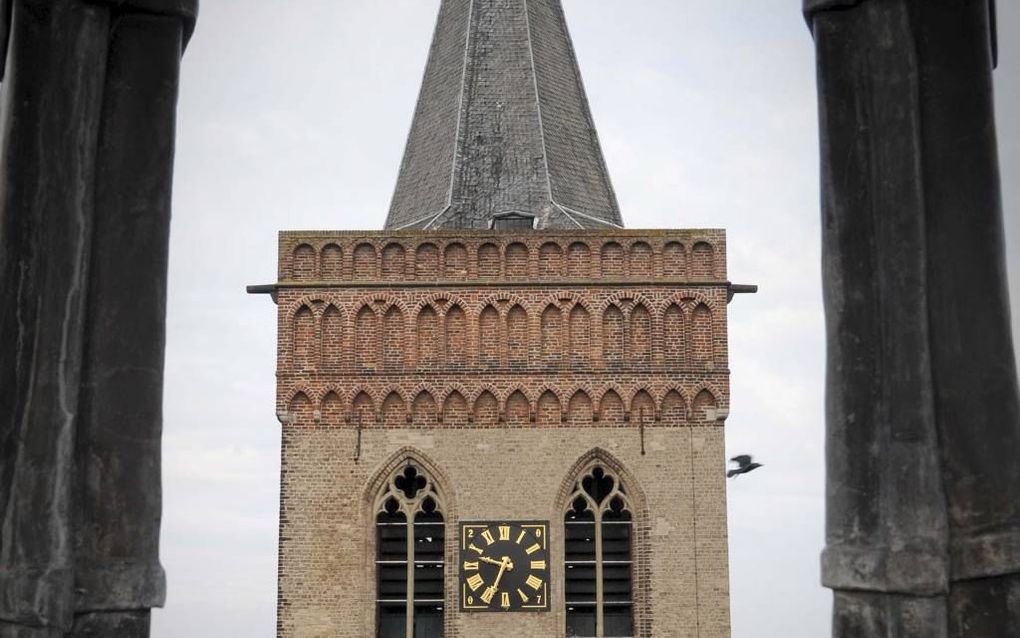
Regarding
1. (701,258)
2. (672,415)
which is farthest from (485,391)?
(701,258)

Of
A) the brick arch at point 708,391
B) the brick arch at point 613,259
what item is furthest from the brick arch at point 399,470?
the brick arch at point 613,259

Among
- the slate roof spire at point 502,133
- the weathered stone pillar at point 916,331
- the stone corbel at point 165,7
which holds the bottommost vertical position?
the weathered stone pillar at point 916,331

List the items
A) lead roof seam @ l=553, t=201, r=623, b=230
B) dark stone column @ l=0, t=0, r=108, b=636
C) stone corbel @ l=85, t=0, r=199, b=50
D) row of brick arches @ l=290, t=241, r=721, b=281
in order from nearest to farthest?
dark stone column @ l=0, t=0, r=108, b=636
stone corbel @ l=85, t=0, r=199, b=50
row of brick arches @ l=290, t=241, r=721, b=281
lead roof seam @ l=553, t=201, r=623, b=230

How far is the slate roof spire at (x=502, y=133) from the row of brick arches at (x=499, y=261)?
971 millimetres

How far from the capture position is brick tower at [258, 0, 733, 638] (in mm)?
24297

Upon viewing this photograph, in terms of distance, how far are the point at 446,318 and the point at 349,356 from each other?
1.63 meters

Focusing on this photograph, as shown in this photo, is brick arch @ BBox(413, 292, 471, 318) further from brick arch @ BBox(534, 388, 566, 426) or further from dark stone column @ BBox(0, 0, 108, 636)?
dark stone column @ BBox(0, 0, 108, 636)

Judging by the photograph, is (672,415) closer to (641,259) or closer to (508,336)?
(641,259)

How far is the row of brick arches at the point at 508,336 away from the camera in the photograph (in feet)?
82.7

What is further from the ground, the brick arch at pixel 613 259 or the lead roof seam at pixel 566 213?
the lead roof seam at pixel 566 213

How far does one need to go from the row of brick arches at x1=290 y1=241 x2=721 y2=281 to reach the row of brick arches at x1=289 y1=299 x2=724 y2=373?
519 mm

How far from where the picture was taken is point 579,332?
83.1ft

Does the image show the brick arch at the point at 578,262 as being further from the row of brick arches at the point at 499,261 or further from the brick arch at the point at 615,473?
the brick arch at the point at 615,473

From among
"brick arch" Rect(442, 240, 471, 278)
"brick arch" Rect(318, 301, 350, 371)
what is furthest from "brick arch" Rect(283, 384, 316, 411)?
"brick arch" Rect(442, 240, 471, 278)
